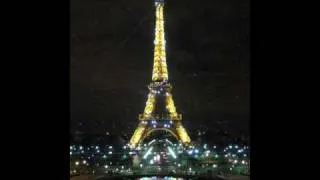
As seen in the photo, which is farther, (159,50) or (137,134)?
(137,134)

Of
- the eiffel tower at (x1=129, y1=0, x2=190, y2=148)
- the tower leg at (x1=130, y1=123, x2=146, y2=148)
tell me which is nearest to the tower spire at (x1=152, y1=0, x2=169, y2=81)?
the eiffel tower at (x1=129, y1=0, x2=190, y2=148)

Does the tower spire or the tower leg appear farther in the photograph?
the tower leg

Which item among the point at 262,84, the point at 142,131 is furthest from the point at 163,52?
the point at 262,84

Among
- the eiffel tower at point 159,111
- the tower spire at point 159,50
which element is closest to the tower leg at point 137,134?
the eiffel tower at point 159,111

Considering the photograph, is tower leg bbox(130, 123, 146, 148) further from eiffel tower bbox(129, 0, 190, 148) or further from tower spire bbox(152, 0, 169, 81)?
tower spire bbox(152, 0, 169, 81)

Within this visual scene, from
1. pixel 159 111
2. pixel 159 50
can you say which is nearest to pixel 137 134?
pixel 159 111

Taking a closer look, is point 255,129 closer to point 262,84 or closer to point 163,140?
point 262,84

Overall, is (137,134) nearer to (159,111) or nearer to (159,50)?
(159,111)
